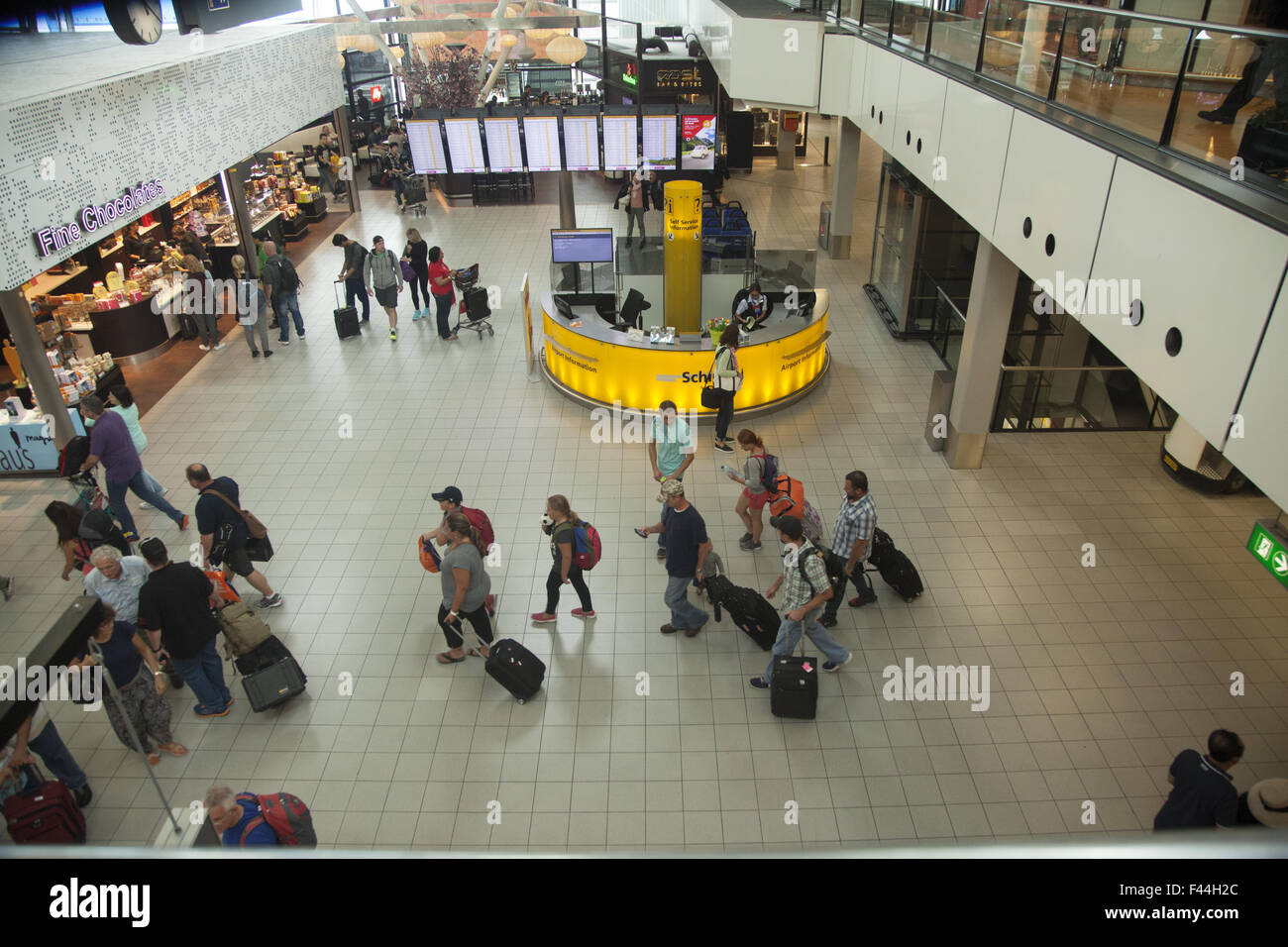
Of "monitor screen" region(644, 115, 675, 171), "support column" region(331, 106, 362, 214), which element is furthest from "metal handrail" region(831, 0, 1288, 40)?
"support column" region(331, 106, 362, 214)

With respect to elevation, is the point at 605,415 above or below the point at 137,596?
below

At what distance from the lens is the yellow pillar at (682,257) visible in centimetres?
1091

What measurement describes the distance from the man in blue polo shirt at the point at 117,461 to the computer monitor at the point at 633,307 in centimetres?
628

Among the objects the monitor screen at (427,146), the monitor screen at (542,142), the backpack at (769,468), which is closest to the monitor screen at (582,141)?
the monitor screen at (542,142)

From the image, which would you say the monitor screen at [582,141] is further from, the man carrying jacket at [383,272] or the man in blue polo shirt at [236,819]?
the man in blue polo shirt at [236,819]

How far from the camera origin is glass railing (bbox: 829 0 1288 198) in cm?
413

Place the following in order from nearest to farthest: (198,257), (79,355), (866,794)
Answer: (866,794)
(79,355)
(198,257)

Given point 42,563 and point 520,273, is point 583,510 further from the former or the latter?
point 520,273

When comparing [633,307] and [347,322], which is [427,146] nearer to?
[347,322]

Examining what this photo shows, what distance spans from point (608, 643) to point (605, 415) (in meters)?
4.35

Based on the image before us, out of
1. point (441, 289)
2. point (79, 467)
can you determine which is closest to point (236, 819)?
point (79, 467)

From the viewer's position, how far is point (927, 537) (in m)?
8.23

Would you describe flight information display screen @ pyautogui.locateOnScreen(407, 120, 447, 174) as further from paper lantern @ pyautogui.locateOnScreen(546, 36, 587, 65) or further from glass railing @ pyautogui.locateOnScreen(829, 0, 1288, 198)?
glass railing @ pyautogui.locateOnScreen(829, 0, 1288, 198)
